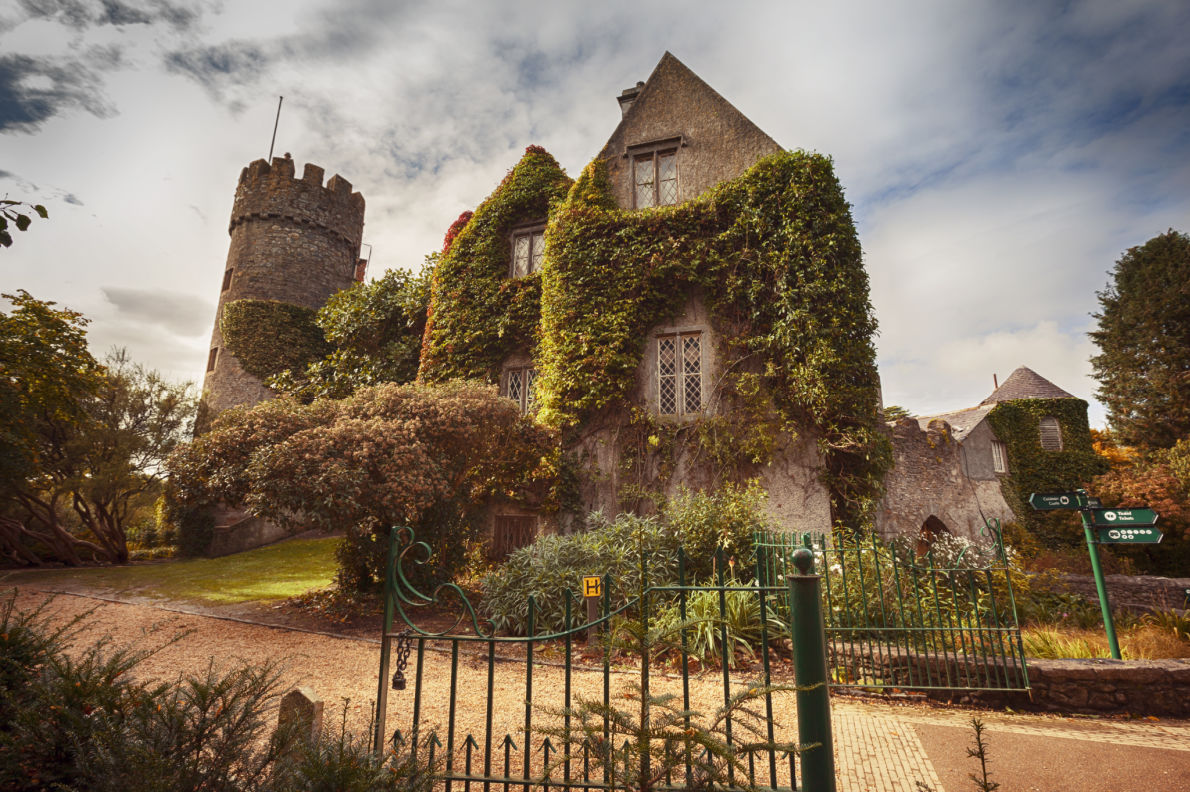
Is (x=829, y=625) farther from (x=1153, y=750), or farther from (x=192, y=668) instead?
(x=192, y=668)

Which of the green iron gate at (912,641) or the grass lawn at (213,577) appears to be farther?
the grass lawn at (213,577)

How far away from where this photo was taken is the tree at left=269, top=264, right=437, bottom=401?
1588cm

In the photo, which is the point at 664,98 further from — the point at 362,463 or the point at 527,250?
the point at 362,463

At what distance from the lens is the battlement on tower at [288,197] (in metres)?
22.6

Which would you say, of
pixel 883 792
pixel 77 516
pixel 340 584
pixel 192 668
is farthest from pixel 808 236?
pixel 77 516

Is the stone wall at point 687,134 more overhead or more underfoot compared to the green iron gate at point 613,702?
more overhead

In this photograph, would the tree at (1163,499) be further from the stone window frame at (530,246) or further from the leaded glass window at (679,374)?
the stone window frame at (530,246)

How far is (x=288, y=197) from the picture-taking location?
22750mm

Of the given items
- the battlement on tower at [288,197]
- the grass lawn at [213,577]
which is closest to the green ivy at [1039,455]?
the grass lawn at [213,577]

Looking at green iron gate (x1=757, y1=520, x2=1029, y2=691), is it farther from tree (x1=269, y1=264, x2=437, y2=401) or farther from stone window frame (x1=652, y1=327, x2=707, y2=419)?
tree (x1=269, y1=264, x2=437, y2=401)

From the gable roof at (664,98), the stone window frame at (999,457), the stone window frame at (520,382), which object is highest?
the gable roof at (664,98)

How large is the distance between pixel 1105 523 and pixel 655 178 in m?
10.8

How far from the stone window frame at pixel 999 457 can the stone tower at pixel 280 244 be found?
27370 mm

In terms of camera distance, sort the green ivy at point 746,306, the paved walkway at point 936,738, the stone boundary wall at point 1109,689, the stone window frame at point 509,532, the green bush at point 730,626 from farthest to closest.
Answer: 1. the stone window frame at point 509,532
2. the green ivy at point 746,306
3. the green bush at point 730,626
4. the stone boundary wall at point 1109,689
5. the paved walkway at point 936,738
